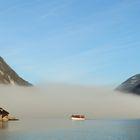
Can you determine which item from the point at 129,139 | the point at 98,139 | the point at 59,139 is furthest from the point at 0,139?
the point at 129,139

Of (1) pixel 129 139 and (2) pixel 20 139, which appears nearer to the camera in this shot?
(2) pixel 20 139

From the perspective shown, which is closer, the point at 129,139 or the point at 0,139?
the point at 0,139

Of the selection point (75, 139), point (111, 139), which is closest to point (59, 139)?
point (75, 139)

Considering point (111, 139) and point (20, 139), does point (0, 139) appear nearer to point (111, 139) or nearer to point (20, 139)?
point (20, 139)

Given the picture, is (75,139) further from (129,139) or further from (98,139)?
(129,139)

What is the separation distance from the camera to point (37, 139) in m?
137

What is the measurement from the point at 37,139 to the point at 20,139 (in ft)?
18.5

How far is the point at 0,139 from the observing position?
13325 centimetres

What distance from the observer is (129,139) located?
469 feet

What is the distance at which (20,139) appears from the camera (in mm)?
134125

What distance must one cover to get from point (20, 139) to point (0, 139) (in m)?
5.94

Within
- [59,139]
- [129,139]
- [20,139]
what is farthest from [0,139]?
[129,139]

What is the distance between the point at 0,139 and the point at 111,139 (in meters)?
34.7

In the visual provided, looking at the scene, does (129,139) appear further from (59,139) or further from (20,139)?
(20,139)
